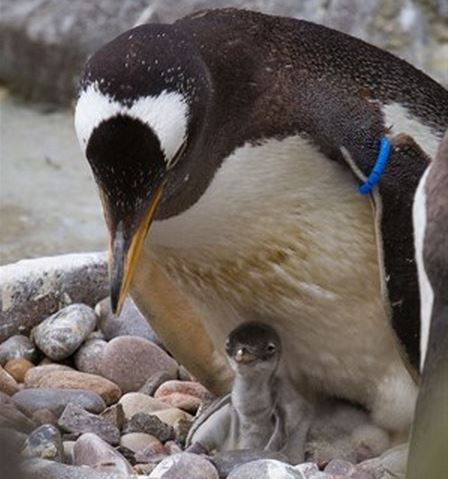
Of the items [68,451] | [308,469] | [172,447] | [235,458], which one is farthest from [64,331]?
[308,469]

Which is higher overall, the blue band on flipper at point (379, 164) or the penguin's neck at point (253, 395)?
the blue band on flipper at point (379, 164)

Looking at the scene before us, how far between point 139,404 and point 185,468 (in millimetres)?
553

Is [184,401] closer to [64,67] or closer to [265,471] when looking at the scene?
[265,471]

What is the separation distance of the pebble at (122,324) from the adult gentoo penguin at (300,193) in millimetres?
597

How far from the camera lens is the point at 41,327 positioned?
3.45m

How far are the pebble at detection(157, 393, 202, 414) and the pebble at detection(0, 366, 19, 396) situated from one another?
0.98ft

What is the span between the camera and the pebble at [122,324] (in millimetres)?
3520

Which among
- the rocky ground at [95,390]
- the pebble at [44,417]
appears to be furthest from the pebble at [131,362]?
the pebble at [44,417]

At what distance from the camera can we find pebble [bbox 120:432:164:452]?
9.60 ft

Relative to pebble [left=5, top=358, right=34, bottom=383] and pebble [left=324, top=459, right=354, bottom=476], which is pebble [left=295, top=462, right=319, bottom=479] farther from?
pebble [left=5, top=358, right=34, bottom=383]

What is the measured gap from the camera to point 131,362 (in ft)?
11.0

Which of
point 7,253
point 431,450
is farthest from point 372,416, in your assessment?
point 7,253

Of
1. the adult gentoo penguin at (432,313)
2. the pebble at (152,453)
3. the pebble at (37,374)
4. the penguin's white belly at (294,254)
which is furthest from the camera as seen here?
the pebble at (37,374)

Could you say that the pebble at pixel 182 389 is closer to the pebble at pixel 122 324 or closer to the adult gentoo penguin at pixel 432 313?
the pebble at pixel 122 324
